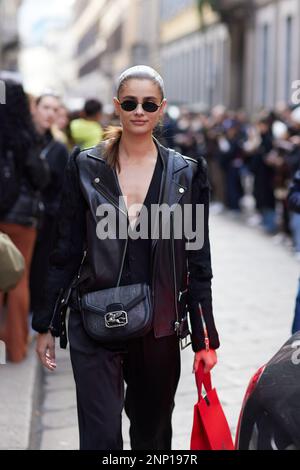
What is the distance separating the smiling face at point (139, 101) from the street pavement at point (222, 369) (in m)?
A: 1.83

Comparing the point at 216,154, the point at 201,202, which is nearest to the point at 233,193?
the point at 216,154

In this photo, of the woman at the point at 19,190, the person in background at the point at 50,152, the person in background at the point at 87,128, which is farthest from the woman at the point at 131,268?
the person in background at the point at 87,128

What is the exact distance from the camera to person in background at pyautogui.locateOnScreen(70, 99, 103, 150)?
8453 millimetres

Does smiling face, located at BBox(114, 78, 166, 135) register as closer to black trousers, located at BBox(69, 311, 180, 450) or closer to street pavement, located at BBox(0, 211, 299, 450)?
black trousers, located at BBox(69, 311, 180, 450)

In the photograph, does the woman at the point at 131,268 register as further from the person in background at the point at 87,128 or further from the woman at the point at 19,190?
the person in background at the point at 87,128

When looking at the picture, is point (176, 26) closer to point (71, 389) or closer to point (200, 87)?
point (200, 87)

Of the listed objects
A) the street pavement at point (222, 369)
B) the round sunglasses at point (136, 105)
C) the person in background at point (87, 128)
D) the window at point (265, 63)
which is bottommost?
the street pavement at point (222, 369)

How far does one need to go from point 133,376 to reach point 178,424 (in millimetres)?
1797

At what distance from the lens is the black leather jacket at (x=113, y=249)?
3.54m

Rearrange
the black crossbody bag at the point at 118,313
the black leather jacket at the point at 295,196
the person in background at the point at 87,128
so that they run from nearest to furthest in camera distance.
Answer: the black crossbody bag at the point at 118,313, the black leather jacket at the point at 295,196, the person in background at the point at 87,128

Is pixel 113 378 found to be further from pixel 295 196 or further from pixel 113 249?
pixel 295 196

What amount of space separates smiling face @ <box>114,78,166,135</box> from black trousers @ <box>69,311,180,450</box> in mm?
683

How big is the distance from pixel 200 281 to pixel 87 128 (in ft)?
16.4

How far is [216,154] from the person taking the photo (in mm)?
19109
